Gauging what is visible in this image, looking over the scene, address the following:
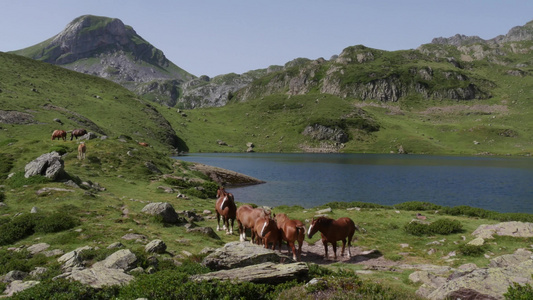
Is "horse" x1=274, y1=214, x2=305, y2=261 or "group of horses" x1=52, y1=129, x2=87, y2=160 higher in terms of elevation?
"group of horses" x1=52, y1=129, x2=87, y2=160

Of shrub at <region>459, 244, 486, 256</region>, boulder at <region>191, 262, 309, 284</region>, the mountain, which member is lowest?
shrub at <region>459, 244, 486, 256</region>

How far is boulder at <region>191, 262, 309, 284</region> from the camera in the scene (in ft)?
34.2

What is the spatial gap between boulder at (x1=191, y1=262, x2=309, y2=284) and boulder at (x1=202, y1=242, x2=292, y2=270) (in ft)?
2.40

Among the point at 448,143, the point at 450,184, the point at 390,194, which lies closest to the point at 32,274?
the point at 390,194

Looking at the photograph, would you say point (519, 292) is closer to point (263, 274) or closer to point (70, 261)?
point (263, 274)

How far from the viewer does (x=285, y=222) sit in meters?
17.2

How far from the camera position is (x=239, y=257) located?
12.0 m

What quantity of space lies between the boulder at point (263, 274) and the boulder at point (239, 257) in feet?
2.40

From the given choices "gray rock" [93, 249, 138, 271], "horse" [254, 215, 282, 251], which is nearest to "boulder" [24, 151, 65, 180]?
"gray rock" [93, 249, 138, 271]

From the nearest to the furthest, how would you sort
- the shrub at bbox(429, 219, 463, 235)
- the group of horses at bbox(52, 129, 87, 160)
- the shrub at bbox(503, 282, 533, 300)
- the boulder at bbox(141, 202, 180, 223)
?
the shrub at bbox(503, 282, 533, 300)
the boulder at bbox(141, 202, 180, 223)
the shrub at bbox(429, 219, 463, 235)
the group of horses at bbox(52, 129, 87, 160)

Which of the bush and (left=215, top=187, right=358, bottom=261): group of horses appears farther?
the bush

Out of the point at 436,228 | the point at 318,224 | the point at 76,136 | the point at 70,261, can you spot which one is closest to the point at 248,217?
the point at 318,224

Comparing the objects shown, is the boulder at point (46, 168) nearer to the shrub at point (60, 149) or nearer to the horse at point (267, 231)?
the shrub at point (60, 149)

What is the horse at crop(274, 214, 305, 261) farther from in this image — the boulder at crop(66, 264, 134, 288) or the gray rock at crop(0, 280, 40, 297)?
the gray rock at crop(0, 280, 40, 297)
